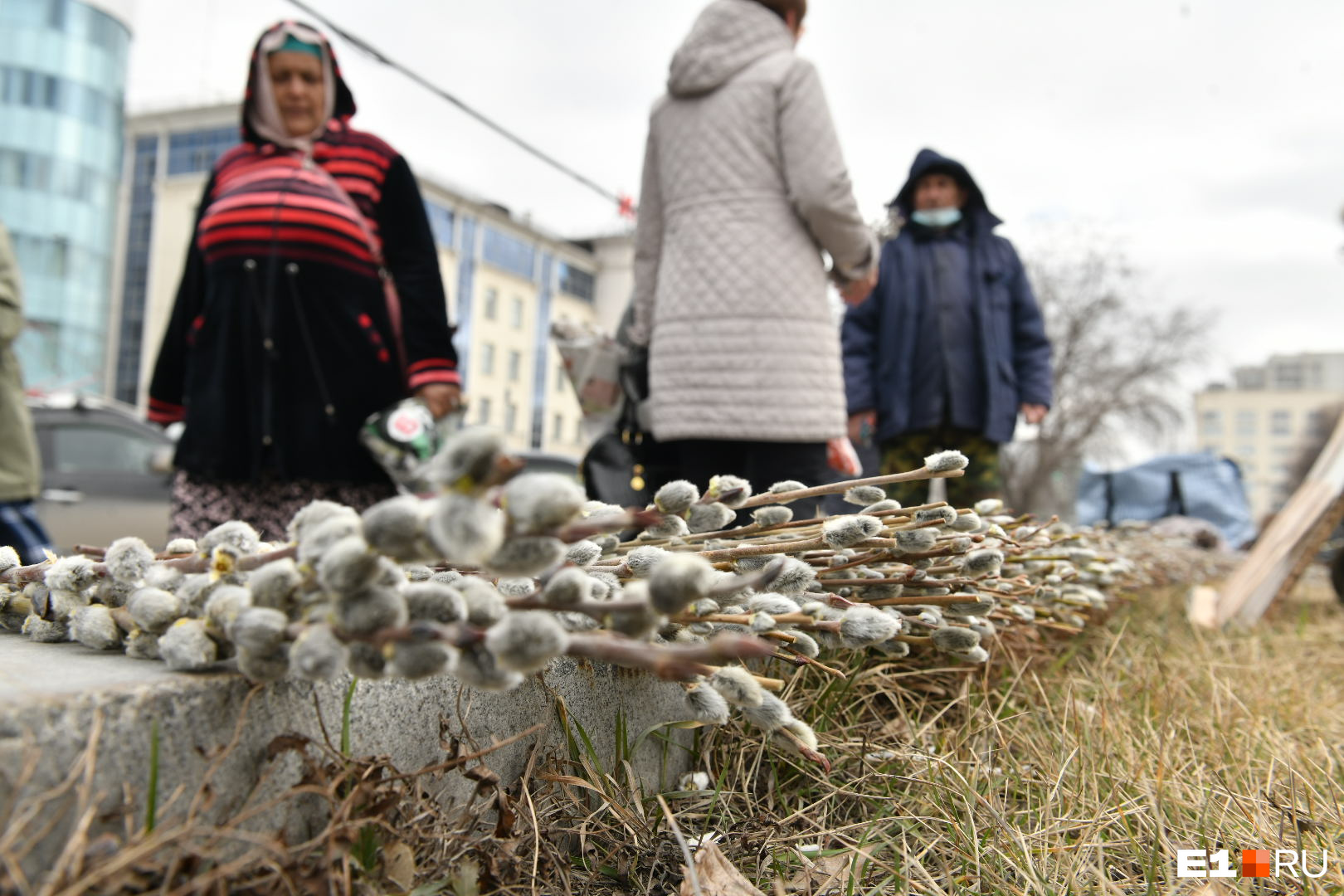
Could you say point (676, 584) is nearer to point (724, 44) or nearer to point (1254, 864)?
point (1254, 864)

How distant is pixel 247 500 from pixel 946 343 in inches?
94.7

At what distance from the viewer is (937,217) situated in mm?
3729

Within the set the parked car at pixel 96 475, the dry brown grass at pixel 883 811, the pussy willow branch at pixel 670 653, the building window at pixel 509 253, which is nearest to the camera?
the pussy willow branch at pixel 670 653

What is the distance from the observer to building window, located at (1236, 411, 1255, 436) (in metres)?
80.3

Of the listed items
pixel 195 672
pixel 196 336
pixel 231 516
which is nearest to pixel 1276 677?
pixel 195 672

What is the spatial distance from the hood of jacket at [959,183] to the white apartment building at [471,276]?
2527 cm

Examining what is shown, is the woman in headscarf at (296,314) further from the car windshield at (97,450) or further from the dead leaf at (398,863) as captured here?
the car windshield at (97,450)

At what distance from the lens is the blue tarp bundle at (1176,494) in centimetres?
1188

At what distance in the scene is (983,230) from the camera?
3.74m

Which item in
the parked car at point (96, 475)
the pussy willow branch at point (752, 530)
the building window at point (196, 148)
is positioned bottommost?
the parked car at point (96, 475)

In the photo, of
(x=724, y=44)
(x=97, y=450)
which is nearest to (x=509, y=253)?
(x=97, y=450)

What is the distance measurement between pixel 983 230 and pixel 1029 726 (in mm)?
2660

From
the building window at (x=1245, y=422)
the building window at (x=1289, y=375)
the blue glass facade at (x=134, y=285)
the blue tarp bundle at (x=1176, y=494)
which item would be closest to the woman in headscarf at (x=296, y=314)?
the blue tarp bundle at (x=1176, y=494)

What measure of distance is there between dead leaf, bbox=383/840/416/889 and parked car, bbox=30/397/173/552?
7.08m
